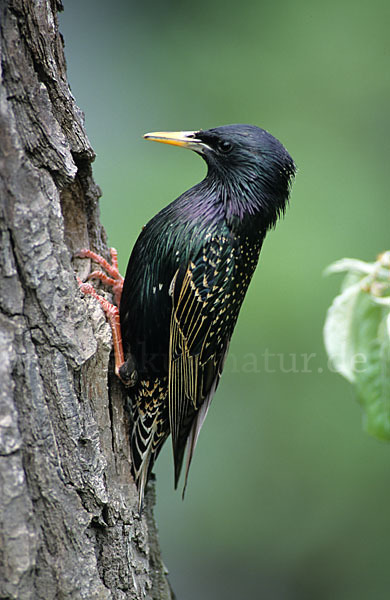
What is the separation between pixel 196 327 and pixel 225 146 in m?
0.67

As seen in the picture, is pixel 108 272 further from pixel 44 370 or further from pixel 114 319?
pixel 44 370

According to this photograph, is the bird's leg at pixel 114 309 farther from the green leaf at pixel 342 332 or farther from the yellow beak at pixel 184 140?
the green leaf at pixel 342 332

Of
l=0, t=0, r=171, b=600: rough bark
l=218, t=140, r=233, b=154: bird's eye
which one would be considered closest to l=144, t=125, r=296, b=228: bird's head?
l=218, t=140, r=233, b=154: bird's eye

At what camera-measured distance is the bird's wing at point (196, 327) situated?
2.08 m

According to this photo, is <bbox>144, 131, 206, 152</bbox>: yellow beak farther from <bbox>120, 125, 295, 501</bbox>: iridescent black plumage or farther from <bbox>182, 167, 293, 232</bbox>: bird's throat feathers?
<bbox>182, 167, 293, 232</bbox>: bird's throat feathers

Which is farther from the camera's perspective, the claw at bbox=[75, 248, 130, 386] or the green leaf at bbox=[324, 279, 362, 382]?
the claw at bbox=[75, 248, 130, 386]

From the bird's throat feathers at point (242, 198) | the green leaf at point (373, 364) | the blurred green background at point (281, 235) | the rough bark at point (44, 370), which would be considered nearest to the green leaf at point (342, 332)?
the green leaf at point (373, 364)

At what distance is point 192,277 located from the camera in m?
2.07

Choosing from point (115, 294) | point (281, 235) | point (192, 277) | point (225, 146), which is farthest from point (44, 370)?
point (281, 235)

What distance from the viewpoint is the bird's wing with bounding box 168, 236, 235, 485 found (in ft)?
6.81

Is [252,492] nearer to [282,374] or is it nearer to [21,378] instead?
[282,374]

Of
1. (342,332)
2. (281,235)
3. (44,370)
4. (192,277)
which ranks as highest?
(281,235)

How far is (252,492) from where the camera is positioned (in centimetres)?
348

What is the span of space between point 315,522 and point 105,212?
7.08ft
